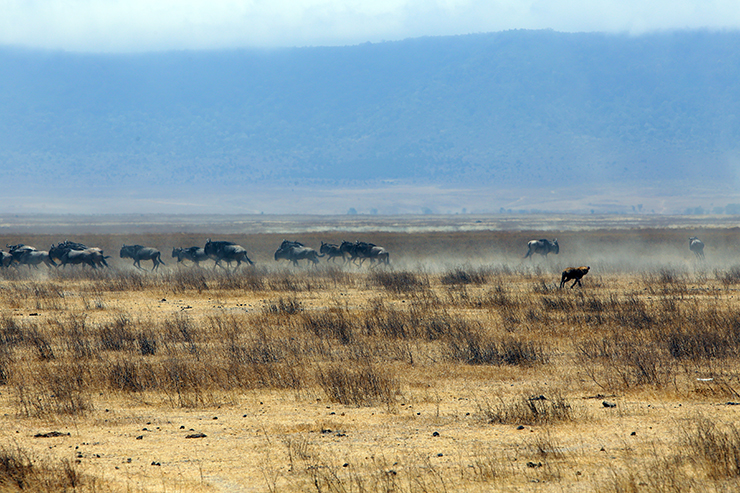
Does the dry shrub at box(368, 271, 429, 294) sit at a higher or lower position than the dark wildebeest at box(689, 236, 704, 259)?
lower

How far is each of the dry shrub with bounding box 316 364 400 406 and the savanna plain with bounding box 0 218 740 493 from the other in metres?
0.04

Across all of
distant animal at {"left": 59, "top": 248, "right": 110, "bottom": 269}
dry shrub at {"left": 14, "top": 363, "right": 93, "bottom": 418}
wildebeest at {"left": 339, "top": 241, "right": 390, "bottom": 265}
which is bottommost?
dry shrub at {"left": 14, "top": 363, "right": 93, "bottom": 418}

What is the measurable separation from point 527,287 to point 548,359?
45.7 feet

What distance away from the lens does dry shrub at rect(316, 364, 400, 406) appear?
10537 millimetres

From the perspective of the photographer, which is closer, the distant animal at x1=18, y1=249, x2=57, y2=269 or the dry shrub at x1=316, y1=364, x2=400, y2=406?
the dry shrub at x1=316, y1=364, x2=400, y2=406

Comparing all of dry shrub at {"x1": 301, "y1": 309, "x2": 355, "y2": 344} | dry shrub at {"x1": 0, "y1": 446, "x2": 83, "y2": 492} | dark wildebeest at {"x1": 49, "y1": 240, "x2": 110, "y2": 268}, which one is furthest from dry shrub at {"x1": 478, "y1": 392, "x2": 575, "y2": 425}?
dark wildebeest at {"x1": 49, "y1": 240, "x2": 110, "y2": 268}

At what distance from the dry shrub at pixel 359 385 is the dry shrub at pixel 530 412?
1.52 meters

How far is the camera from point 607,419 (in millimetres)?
9297

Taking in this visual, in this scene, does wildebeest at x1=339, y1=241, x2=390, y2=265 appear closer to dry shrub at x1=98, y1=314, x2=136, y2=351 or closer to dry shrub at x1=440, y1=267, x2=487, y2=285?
dry shrub at x1=440, y1=267, x2=487, y2=285

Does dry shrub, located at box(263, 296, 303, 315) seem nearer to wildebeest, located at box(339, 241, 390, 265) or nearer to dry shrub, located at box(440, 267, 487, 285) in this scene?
dry shrub, located at box(440, 267, 487, 285)

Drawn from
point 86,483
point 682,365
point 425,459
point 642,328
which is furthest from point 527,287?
point 86,483

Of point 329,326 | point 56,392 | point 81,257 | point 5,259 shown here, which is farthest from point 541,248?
point 56,392

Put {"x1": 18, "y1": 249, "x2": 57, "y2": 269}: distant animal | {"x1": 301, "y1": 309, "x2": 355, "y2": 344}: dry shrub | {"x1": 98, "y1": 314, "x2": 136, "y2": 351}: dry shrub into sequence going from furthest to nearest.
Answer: {"x1": 18, "y1": 249, "x2": 57, "y2": 269}: distant animal → {"x1": 301, "y1": 309, "x2": 355, "y2": 344}: dry shrub → {"x1": 98, "y1": 314, "x2": 136, "y2": 351}: dry shrub

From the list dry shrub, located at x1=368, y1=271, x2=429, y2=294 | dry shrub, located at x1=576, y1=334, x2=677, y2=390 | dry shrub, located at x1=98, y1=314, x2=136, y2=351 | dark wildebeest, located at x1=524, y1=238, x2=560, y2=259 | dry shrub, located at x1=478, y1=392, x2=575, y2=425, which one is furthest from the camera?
dark wildebeest, located at x1=524, y1=238, x2=560, y2=259
